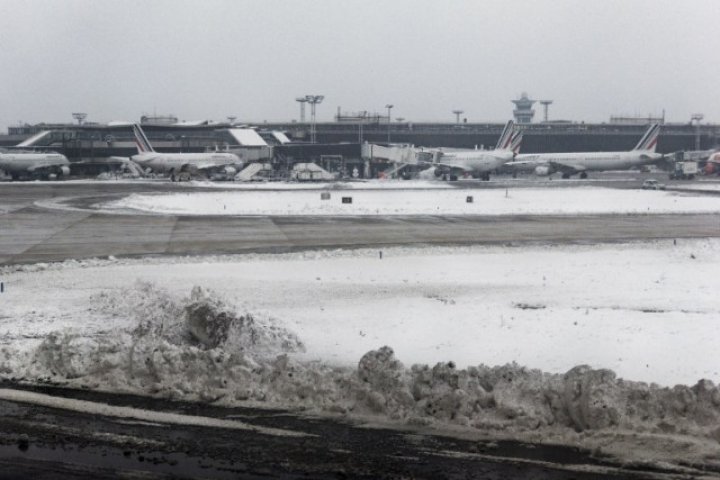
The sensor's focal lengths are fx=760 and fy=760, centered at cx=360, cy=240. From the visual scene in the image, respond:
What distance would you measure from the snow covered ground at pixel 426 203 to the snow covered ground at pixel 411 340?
762 inches

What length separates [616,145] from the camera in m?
137

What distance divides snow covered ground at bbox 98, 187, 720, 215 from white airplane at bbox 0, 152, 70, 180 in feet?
127

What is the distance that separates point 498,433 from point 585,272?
1236 centimetres

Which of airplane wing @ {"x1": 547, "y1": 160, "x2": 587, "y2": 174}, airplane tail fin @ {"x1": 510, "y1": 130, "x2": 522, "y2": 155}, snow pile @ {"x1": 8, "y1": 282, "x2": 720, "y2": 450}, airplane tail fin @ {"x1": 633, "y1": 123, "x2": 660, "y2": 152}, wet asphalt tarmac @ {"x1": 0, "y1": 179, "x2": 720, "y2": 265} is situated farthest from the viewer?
airplane tail fin @ {"x1": 510, "y1": 130, "x2": 522, "y2": 155}

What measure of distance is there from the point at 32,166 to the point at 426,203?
56.4 m

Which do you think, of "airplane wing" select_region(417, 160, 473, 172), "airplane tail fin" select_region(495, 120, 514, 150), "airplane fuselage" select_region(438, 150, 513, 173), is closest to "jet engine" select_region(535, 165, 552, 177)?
"airplane fuselage" select_region(438, 150, 513, 173)

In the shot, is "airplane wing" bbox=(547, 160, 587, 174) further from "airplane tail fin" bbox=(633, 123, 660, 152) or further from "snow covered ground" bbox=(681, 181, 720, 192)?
"snow covered ground" bbox=(681, 181, 720, 192)

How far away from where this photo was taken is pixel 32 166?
85688 mm

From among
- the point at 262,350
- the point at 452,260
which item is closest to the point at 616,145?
the point at 452,260

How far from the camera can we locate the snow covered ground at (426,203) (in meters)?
40.7

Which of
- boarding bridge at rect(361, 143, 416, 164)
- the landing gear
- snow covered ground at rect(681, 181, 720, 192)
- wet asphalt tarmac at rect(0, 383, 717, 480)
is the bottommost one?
wet asphalt tarmac at rect(0, 383, 717, 480)

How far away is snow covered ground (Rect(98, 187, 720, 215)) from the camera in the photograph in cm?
4069

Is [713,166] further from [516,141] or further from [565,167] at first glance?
[516,141]

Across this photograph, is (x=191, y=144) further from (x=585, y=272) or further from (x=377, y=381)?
(x=377, y=381)
